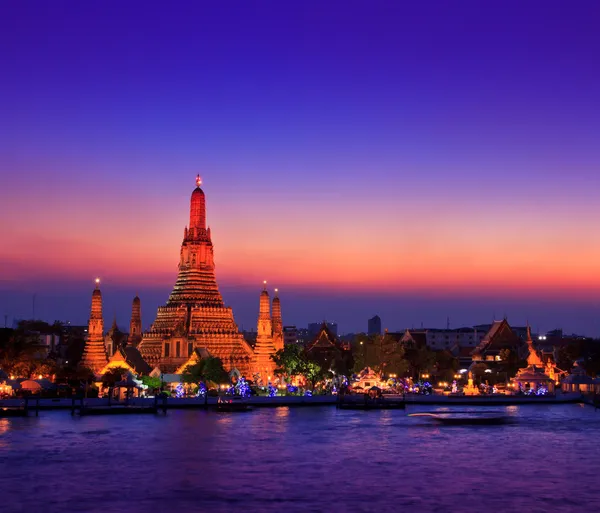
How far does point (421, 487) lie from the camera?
36156mm

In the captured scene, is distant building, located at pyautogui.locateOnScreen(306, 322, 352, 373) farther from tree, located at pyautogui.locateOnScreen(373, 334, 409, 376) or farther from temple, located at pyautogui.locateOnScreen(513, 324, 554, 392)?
temple, located at pyautogui.locateOnScreen(513, 324, 554, 392)

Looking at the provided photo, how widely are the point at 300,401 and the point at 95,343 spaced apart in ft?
75.1

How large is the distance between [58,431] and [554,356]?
8759 cm

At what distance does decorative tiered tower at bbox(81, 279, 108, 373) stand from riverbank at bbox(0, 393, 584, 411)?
1438 cm

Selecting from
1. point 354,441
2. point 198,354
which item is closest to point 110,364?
point 198,354

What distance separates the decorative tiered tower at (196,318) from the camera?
8500cm

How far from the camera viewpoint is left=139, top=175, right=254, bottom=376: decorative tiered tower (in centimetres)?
8500

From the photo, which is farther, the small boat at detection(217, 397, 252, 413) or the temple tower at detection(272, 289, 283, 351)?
the temple tower at detection(272, 289, 283, 351)

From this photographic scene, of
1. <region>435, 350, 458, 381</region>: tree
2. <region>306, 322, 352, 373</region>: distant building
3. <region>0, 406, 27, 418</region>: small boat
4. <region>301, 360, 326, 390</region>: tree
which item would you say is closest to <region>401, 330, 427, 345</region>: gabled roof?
<region>306, 322, 352, 373</region>: distant building

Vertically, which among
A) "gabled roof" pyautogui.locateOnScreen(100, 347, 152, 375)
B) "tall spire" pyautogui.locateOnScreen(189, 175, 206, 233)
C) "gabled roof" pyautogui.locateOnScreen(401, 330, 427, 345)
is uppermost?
"tall spire" pyautogui.locateOnScreen(189, 175, 206, 233)

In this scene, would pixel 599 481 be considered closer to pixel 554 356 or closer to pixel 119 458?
pixel 119 458

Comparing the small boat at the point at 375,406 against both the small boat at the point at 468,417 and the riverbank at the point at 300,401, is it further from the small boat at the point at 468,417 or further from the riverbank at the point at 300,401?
the small boat at the point at 468,417

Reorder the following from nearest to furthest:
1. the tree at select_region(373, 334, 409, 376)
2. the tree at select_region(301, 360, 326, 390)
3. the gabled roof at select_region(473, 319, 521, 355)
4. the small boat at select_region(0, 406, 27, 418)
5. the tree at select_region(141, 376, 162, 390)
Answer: the small boat at select_region(0, 406, 27, 418) < the tree at select_region(141, 376, 162, 390) < the tree at select_region(301, 360, 326, 390) < the tree at select_region(373, 334, 409, 376) < the gabled roof at select_region(473, 319, 521, 355)

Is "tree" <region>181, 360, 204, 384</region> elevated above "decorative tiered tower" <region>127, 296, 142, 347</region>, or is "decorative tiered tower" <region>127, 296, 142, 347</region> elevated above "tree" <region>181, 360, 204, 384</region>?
"decorative tiered tower" <region>127, 296, 142, 347</region>
